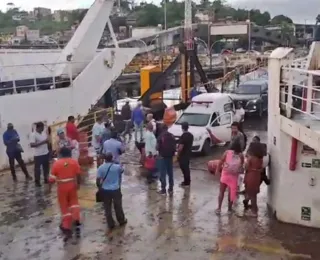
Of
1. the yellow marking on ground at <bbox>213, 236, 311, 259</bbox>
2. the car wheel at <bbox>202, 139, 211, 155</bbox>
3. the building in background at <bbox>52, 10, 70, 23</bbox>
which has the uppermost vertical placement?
the building in background at <bbox>52, 10, 70, 23</bbox>

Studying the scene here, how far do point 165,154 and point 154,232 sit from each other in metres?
2.37

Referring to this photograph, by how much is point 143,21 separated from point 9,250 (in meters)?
112

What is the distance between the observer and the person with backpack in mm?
10422

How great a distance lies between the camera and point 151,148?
11.5m

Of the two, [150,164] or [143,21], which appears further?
[143,21]

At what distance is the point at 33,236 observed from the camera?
8.50 m

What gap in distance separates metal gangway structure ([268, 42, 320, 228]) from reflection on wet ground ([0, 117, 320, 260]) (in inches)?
13.5

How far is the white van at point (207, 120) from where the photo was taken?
48.7 ft

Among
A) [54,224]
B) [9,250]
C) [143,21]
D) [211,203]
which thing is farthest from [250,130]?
[143,21]

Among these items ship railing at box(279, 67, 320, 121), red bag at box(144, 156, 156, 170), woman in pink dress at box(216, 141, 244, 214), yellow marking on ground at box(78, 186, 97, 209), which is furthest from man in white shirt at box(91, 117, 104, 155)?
ship railing at box(279, 67, 320, 121)

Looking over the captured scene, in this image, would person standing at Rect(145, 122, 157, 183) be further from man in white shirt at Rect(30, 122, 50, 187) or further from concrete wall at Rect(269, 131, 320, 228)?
concrete wall at Rect(269, 131, 320, 228)

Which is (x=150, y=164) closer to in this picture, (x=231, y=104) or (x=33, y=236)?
(x=33, y=236)

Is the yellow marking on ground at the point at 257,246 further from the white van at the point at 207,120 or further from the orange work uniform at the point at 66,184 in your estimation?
the white van at the point at 207,120

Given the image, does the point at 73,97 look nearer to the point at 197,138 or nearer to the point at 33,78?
the point at 33,78
